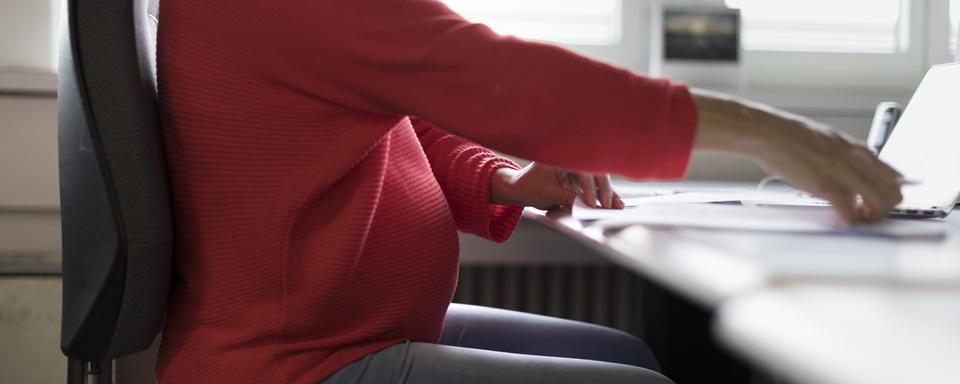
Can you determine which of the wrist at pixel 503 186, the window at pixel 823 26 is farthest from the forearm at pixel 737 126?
the window at pixel 823 26

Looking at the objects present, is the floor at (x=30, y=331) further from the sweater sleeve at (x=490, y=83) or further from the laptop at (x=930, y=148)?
the laptop at (x=930, y=148)

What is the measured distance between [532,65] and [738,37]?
50.9 inches

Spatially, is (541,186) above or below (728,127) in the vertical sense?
below

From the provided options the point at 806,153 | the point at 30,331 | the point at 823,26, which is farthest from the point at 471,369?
the point at 823,26

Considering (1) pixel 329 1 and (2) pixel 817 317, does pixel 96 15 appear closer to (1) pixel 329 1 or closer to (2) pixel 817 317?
(1) pixel 329 1

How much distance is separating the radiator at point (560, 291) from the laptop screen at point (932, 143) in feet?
2.39

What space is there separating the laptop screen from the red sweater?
0.50m

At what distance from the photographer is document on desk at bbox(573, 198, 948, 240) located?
0.62 m

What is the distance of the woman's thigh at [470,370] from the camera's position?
746 millimetres

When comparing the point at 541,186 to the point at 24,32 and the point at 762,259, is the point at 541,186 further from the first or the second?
the point at 24,32

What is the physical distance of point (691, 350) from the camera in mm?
1560

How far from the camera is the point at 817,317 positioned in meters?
0.33

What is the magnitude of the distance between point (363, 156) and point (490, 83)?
148mm

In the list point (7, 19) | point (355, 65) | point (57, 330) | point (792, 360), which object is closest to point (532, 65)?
point (355, 65)
